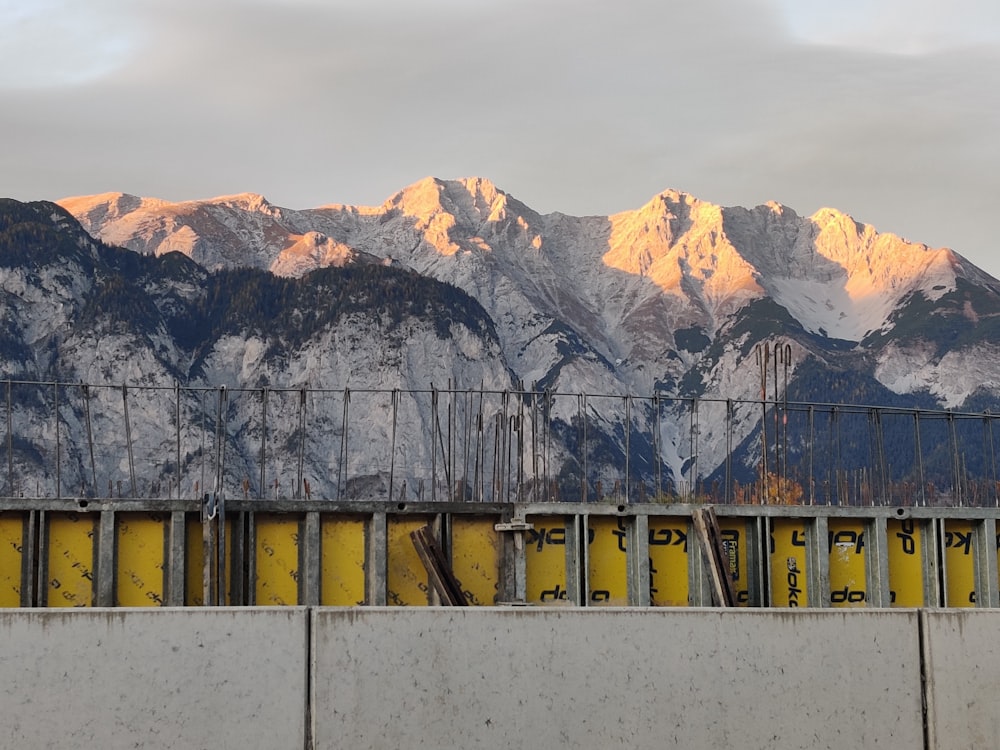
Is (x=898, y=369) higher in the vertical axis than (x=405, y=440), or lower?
higher

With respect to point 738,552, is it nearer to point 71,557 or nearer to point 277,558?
point 277,558

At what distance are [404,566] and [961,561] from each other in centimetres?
833

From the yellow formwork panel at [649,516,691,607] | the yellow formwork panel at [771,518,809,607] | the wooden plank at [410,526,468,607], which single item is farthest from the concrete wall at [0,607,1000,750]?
the yellow formwork panel at [771,518,809,607]

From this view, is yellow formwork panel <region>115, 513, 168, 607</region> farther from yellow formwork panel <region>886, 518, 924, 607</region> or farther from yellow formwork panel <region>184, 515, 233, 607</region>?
yellow formwork panel <region>886, 518, 924, 607</region>

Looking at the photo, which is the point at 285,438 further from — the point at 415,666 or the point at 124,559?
the point at 415,666

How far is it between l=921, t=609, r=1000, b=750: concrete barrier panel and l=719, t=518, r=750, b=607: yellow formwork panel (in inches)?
297

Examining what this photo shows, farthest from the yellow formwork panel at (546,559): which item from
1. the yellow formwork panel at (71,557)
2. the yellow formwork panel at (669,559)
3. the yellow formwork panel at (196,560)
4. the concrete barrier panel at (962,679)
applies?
the concrete barrier panel at (962,679)

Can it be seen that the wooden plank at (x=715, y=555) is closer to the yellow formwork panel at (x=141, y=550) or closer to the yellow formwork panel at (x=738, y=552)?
the yellow formwork panel at (x=738, y=552)

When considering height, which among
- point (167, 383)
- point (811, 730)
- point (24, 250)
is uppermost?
point (24, 250)

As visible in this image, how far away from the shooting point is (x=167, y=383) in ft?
405

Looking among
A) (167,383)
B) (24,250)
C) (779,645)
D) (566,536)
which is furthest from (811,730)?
(24,250)

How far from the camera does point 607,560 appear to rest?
17.5m

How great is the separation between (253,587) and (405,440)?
3989 inches

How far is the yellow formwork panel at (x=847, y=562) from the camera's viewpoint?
18.8 m
